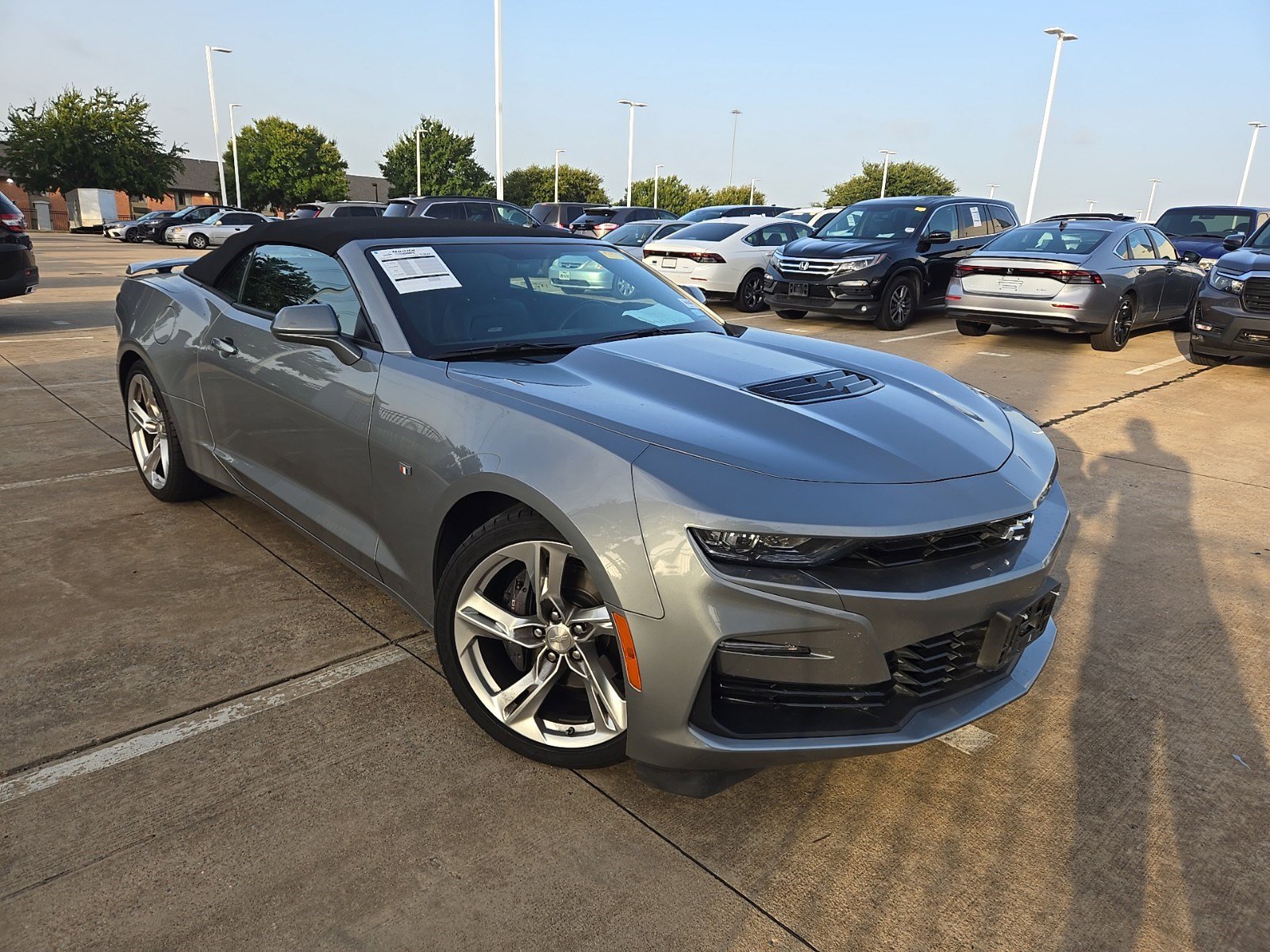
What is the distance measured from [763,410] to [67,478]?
429cm

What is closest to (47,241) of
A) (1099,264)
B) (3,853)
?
(1099,264)

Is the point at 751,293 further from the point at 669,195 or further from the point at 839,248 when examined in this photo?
the point at 669,195

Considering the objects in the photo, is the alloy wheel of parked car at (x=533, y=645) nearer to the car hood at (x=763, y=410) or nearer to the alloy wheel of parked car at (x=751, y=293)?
the car hood at (x=763, y=410)

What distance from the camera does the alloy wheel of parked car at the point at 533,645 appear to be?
2346mm

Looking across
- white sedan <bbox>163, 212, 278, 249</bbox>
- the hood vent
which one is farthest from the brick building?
the hood vent

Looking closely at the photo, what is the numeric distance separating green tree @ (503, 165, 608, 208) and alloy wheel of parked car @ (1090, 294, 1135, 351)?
68.9 meters

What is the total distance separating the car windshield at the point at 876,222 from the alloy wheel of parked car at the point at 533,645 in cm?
1072

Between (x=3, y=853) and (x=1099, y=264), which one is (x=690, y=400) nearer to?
(x=3, y=853)

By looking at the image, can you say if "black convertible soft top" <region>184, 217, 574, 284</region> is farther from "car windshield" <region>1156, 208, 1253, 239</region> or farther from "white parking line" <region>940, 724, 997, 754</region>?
"car windshield" <region>1156, 208, 1253, 239</region>

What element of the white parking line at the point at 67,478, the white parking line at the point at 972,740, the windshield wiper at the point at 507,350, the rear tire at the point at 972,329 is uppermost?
the windshield wiper at the point at 507,350

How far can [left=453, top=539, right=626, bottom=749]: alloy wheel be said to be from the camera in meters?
2.34

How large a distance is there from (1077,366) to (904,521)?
8486mm

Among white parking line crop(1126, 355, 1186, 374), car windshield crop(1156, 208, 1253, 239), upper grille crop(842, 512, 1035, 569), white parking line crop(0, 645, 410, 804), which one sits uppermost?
car windshield crop(1156, 208, 1253, 239)

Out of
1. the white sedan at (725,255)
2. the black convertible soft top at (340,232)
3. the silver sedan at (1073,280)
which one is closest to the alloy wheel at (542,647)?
the black convertible soft top at (340,232)
